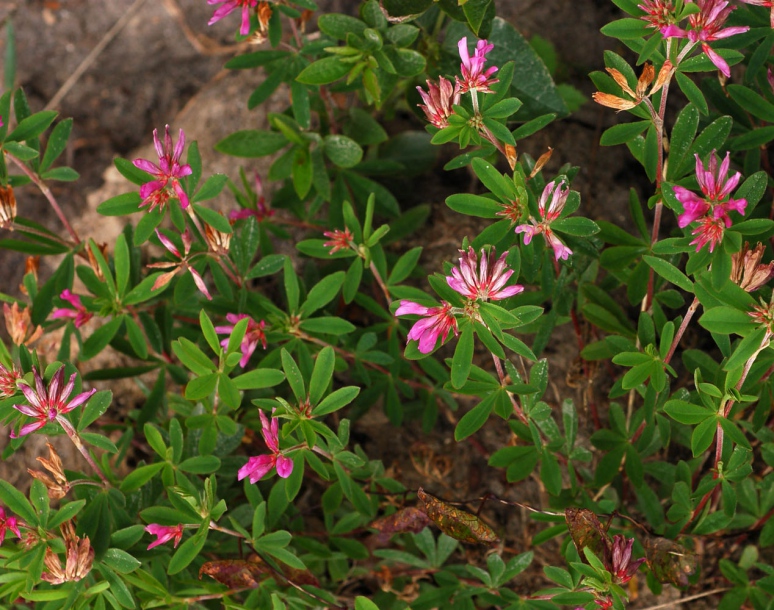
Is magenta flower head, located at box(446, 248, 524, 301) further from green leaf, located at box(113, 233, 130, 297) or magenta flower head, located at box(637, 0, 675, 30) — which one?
green leaf, located at box(113, 233, 130, 297)

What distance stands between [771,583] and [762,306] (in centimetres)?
75

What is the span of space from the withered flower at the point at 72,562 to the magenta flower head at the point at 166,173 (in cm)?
81

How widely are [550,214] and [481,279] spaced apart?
25cm

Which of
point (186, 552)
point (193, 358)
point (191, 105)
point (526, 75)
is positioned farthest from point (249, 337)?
point (191, 105)

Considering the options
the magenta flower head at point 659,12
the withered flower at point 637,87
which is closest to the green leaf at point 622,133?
the withered flower at point 637,87

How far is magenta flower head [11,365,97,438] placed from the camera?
178 cm

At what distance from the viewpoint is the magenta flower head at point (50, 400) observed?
1778 mm

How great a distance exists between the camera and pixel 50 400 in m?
1.80

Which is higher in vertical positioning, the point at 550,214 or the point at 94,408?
the point at 550,214

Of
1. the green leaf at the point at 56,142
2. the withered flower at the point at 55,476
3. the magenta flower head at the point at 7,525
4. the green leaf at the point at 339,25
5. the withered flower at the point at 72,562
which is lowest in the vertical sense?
the withered flower at the point at 72,562

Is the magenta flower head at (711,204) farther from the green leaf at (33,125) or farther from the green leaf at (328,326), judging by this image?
the green leaf at (33,125)

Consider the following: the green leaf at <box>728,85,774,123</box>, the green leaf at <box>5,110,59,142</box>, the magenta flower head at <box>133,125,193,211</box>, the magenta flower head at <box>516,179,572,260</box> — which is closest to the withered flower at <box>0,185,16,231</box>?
the green leaf at <box>5,110,59,142</box>

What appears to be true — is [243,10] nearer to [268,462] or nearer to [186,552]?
[268,462]

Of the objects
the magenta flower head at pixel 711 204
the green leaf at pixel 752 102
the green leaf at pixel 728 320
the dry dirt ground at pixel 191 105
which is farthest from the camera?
the dry dirt ground at pixel 191 105
